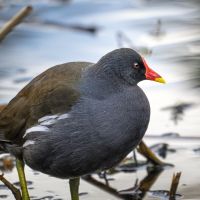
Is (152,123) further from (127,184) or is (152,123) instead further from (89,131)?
(89,131)

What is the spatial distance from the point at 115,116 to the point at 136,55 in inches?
17.2

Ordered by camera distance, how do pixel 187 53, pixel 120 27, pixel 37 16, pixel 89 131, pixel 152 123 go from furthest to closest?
pixel 37 16 → pixel 120 27 → pixel 187 53 → pixel 152 123 → pixel 89 131

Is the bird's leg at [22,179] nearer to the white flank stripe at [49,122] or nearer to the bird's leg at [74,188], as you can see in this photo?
the bird's leg at [74,188]

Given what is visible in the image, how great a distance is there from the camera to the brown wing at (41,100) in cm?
500

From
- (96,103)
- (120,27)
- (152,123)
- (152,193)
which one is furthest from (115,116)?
(120,27)

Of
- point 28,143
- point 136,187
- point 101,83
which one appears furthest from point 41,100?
point 136,187

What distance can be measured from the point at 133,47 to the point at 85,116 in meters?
3.78

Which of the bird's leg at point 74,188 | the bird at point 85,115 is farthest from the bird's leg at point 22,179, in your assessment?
the bird's leg at point 74,188

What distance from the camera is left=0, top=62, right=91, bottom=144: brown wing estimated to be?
5.00 metres

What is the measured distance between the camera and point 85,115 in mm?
4887

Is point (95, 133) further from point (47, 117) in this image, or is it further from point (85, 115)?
point (47, 117)

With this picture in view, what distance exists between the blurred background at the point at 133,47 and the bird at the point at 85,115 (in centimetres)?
59

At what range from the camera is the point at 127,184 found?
5691 mm

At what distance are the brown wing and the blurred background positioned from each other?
0.56 metres
